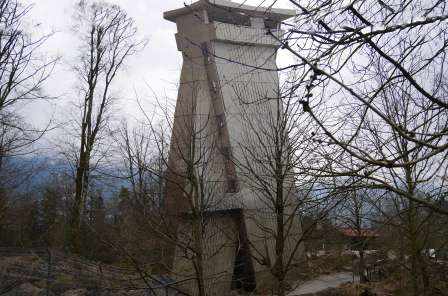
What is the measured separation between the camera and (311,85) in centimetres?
263

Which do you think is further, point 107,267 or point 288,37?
point 107,267

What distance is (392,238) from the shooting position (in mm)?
10375

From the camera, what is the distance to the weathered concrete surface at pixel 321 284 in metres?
16.1

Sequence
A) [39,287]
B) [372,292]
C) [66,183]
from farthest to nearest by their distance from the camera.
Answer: [66,183] < [372,292] < [39,287]

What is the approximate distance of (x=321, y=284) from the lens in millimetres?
18156

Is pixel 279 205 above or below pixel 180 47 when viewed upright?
below

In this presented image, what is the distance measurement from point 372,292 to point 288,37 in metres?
13.3

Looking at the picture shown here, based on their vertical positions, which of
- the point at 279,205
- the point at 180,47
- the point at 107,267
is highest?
the point at 180,47

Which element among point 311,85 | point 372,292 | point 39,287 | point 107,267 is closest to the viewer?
point 311,85

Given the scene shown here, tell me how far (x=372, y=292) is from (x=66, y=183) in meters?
17.4

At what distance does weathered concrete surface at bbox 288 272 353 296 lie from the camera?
52.7 feet

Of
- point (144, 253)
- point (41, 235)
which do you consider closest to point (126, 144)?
point (144, 253)

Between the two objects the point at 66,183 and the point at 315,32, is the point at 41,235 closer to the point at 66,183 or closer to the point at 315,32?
the point at 66,183

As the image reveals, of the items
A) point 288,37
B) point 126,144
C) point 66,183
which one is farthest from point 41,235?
point 288,37
